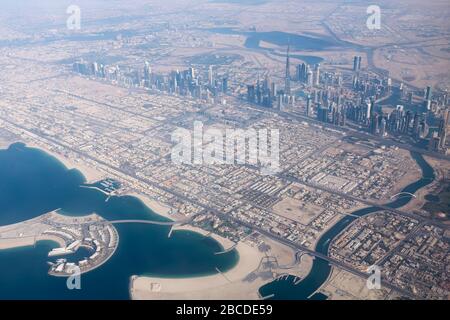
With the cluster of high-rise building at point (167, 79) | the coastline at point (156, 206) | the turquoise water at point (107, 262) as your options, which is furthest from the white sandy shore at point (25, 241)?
the cluster of high-rise building at point (167, 79)

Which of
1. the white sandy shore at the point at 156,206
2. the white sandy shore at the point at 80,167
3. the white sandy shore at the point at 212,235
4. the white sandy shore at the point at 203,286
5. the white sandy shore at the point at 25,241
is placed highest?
the white sandy shore at the point at 80,167

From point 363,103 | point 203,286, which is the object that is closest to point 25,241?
point 203,286

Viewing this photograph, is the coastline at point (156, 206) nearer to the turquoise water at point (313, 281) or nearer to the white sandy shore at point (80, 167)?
the white sandy shore at point (80, 167)

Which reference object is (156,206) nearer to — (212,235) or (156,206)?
(156,206)

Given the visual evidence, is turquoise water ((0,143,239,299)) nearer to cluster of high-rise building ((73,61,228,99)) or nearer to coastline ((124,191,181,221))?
coastline ((124,191,181,221))

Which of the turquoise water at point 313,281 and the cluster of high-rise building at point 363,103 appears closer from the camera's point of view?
the turquoise water at point 313,281

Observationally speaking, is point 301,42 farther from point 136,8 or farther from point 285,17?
point 136,8
